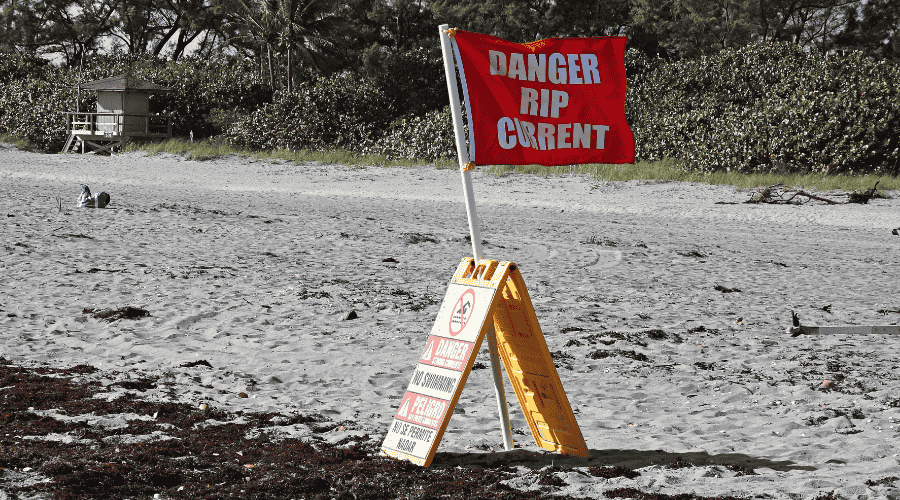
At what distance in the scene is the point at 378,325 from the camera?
23.6 feet

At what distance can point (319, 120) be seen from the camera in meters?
30.8

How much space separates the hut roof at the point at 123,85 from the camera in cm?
3147

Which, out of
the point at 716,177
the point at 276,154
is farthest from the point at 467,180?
the point at 276,154

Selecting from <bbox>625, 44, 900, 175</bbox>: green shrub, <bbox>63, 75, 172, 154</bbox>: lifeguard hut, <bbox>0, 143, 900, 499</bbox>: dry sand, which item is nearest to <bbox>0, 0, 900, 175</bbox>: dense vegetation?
<bbox>625, 44, 900, 175</bbox>: green shrub

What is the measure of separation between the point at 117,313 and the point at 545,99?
176 inches

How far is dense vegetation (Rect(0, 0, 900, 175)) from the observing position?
74.0 feet

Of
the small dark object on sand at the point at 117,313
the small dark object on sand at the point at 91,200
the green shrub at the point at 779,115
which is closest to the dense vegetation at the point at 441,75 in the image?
the green shrub at the point at 779,115

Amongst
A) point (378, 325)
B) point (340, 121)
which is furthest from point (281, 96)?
point (378, 325)

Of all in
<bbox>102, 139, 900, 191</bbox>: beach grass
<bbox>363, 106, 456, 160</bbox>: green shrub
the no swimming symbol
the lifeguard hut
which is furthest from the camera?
the lifeguard hut

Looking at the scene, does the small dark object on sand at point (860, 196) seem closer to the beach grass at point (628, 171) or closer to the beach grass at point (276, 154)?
the beach grass at point (628, 171)

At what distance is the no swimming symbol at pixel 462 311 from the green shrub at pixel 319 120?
2610 cm

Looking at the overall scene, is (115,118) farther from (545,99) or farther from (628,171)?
(545,99)

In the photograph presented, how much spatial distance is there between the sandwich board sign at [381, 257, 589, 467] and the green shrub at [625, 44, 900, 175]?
19.5m

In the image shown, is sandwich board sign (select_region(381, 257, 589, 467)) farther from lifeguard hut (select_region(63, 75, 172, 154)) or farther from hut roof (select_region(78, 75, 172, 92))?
hut roof (select_region(78, 75, 172, 92))
